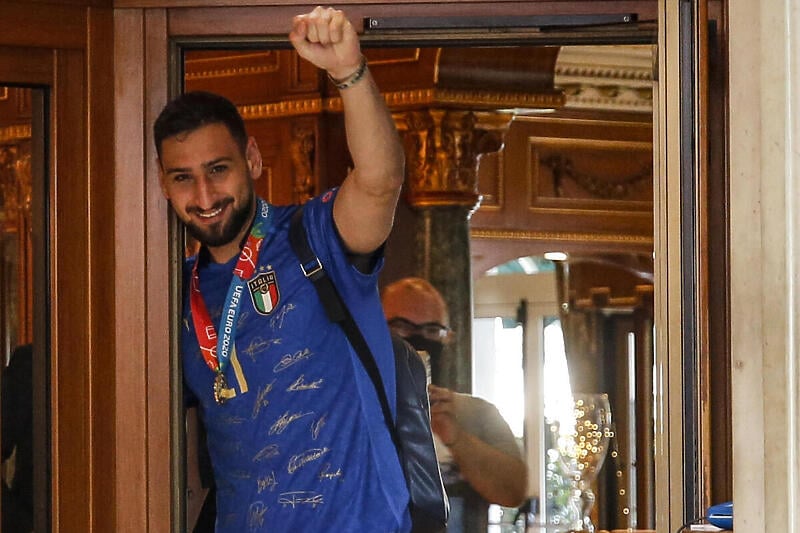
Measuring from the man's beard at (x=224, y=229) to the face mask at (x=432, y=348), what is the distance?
479 millimetres

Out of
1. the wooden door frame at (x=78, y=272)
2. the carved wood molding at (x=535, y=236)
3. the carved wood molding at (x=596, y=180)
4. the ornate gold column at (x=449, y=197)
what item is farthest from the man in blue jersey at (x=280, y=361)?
the carved wood molding at (x=596, y=180)

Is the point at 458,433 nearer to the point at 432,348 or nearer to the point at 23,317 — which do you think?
Result: the point at 432,348

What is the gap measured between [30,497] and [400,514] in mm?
696

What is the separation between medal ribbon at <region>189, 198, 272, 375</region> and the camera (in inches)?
109

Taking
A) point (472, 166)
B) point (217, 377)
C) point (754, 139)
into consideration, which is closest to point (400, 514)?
point (217, 377)

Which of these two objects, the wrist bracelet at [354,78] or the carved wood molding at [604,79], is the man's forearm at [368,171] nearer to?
the wrist bracelet at [354,78]

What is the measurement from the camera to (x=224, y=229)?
2.82 m

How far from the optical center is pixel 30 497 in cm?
277

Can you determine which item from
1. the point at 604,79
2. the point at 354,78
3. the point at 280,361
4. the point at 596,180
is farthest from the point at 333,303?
the point at 596,180

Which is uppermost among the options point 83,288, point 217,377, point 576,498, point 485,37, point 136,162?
point 485,37

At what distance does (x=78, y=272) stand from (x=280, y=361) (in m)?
0.41

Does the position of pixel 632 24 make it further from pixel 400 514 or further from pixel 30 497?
pixel 30 497

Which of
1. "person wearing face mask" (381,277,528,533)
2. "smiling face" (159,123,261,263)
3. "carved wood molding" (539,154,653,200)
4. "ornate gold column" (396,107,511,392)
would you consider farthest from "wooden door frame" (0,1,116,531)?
"carved wood molding" (539,154,653,200)

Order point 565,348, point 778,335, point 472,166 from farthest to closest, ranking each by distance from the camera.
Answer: point 565,348 < point 472,166 < point 778,335
